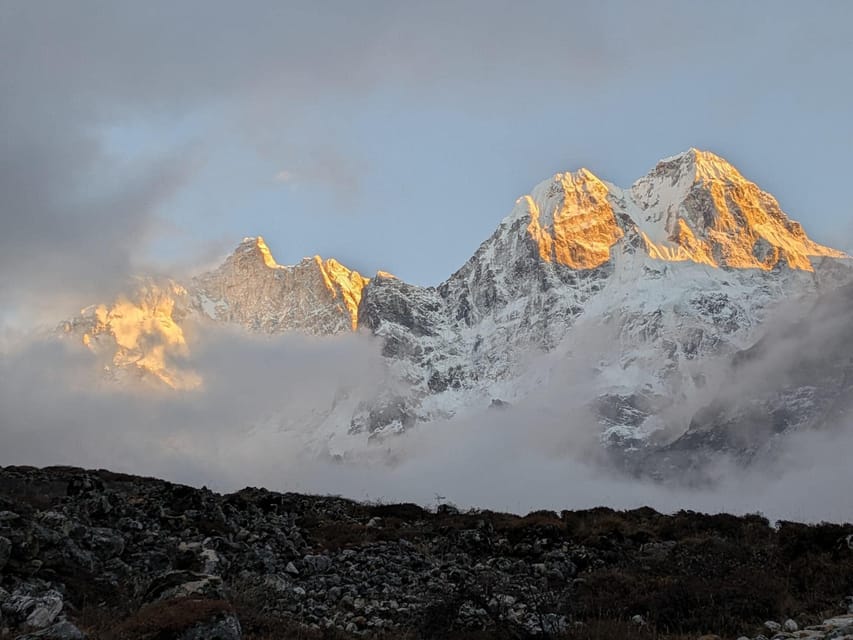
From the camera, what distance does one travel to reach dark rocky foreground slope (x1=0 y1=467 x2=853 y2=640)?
13289 mm

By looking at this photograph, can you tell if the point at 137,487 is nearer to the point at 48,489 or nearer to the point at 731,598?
the point at 48,489

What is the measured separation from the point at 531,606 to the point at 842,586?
6.54m

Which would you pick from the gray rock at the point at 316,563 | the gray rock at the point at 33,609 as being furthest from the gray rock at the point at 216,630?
the gray rock at the point at 316,563

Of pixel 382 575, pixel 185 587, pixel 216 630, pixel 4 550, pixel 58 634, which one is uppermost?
pixel 4 550

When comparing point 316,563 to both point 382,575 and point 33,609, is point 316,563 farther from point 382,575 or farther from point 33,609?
point 33,609

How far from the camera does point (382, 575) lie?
1912 cm

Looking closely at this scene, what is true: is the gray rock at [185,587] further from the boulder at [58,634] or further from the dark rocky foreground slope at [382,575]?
the boulder at [58,634]

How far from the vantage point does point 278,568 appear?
1916 centimetres

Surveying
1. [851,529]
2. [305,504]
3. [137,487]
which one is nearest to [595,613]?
[851,529]

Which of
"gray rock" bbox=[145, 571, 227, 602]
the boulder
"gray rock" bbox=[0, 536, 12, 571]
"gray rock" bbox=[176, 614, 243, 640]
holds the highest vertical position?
"gray rock" bbox=[0, 536, 12, 571]

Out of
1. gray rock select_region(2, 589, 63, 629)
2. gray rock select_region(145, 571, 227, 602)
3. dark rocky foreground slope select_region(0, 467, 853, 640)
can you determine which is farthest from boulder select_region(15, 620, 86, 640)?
gray rock select_region(145, 571, 227, 602)

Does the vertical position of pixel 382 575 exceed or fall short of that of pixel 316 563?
it falls short

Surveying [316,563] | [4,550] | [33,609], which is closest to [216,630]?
[33,609]

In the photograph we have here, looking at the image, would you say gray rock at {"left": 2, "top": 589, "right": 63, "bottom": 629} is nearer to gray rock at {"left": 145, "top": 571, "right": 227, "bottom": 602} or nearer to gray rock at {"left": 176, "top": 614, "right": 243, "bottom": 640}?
gray rock at {"left": 145, "top": 571, "right": 227, "bottom": 602}
